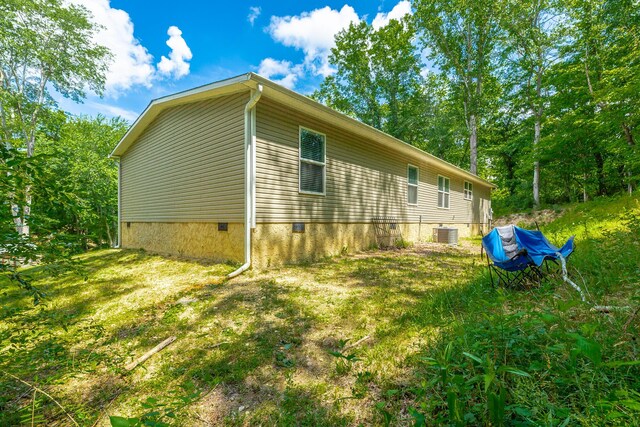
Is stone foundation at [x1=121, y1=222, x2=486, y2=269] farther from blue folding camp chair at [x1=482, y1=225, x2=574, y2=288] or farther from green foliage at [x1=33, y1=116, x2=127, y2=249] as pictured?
green foliage at [x1=33, y1=116, x2=127, y2=249]

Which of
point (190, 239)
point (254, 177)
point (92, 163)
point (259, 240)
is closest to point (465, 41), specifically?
point (254, 177)

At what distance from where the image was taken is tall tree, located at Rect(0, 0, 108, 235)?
470 inches

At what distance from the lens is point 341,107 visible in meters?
21.0

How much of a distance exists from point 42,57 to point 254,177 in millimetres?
15185

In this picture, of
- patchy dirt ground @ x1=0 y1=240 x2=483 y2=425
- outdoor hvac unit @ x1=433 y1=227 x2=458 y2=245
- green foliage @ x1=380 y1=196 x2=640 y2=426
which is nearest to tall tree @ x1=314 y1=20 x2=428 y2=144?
outdoor hvac unit @ x1=433 y1=227 x2=458 y2=245

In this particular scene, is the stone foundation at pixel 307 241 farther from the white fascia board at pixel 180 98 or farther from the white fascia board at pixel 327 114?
the white fascia board at pixel 180 98

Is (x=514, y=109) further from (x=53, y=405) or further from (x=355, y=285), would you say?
(x=53, y=405)

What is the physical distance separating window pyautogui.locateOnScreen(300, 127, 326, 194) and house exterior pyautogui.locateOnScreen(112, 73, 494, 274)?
26 millimetres

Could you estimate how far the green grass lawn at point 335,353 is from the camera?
140cm

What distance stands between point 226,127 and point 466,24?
16962mm

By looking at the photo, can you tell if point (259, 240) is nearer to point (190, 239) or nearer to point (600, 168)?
point (190, 239)

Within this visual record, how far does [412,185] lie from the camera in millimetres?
10500

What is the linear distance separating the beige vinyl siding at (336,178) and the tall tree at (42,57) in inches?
515

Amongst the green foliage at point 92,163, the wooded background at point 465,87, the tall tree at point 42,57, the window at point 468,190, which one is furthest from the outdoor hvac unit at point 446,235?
the tall tree at point 42,57
